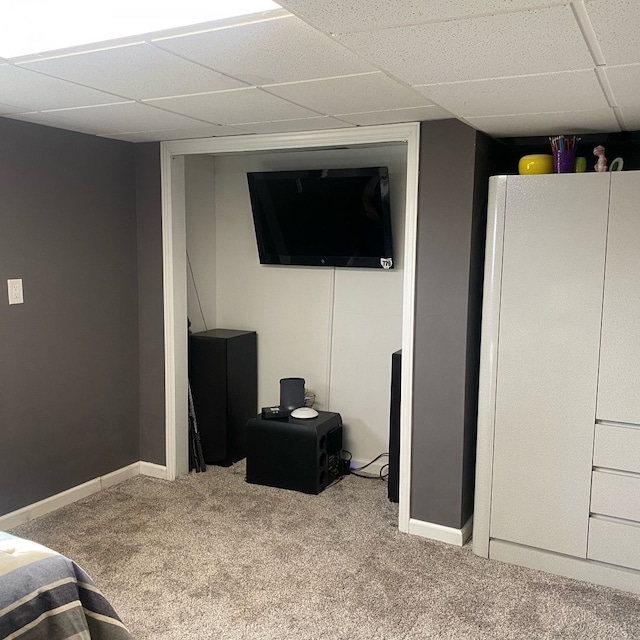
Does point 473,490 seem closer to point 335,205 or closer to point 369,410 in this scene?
point 369,410

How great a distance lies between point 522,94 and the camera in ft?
7.41

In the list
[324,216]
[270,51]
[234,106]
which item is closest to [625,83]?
[270,51]

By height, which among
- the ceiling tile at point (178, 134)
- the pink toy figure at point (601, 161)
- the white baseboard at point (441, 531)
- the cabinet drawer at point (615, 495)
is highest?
the ceiling tile at point (178, 134)

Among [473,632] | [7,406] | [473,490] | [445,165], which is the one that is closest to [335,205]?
[445,165]

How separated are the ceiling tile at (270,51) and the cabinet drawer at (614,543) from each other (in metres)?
2.17

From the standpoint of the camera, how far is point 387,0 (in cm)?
141

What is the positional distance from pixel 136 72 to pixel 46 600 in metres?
1.65

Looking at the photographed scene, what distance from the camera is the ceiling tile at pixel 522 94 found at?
207 cm

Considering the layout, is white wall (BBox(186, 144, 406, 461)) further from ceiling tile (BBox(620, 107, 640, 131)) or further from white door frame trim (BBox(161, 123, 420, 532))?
ceiling tile (BBox(620, 107, 640, 131))

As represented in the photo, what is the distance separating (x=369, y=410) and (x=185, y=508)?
4.28 ft

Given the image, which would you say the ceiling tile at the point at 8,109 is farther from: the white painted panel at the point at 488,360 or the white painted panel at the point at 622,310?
the white painted panel at the point at 622,310

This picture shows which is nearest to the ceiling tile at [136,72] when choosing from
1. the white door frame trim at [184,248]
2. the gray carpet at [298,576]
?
the white door frame trim at [184,248]

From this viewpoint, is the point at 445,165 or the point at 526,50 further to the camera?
the point at 445,165

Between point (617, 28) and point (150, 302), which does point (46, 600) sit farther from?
point (150, 302)
